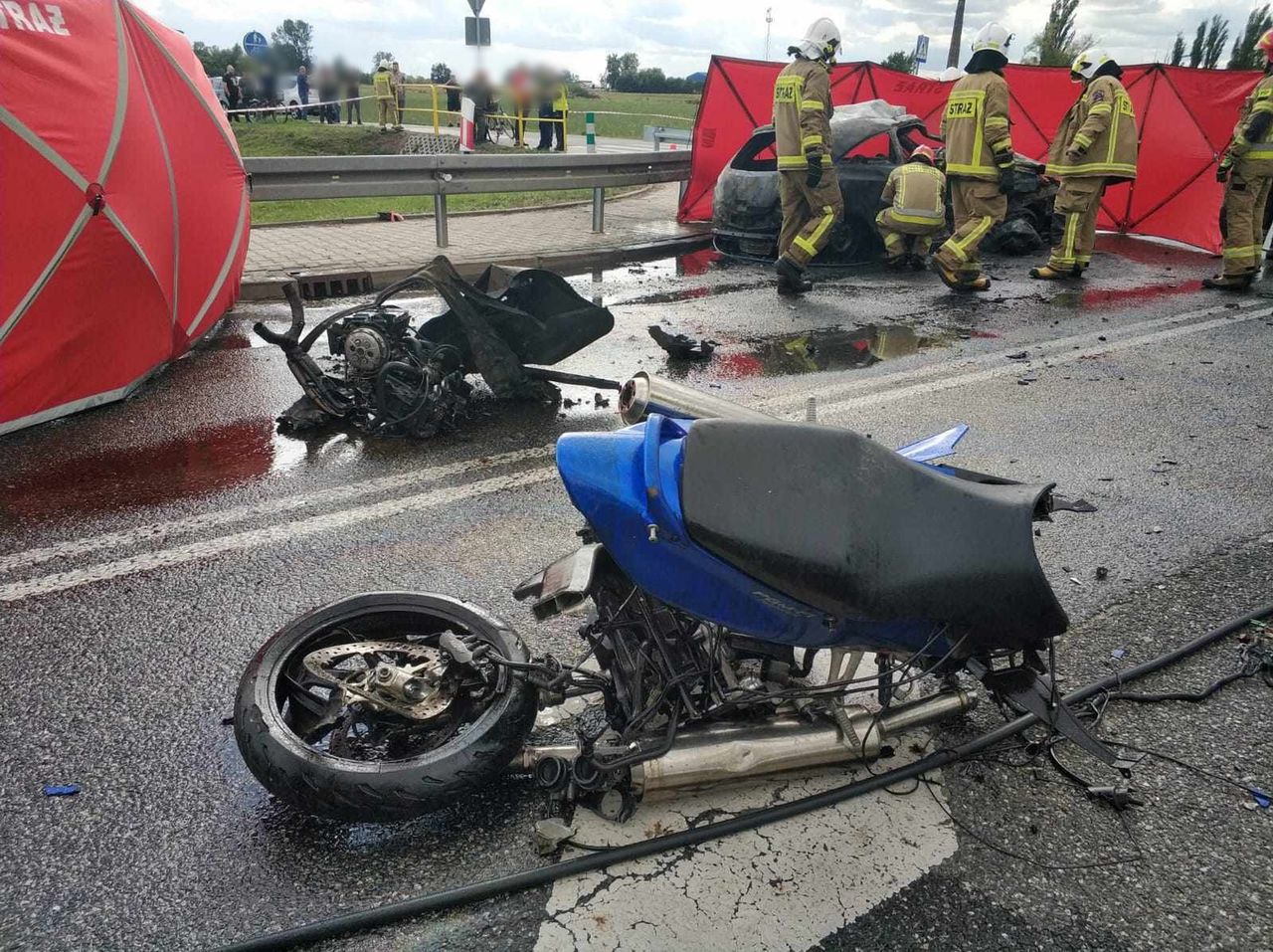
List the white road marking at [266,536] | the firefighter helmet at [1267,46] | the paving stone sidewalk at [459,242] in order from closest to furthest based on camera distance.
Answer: the white road marking at [266,536], the paving stone sidewalk at [459,242], the firefighter helmet at [1267,46]

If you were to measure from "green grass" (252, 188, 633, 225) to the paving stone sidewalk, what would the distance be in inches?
33.7

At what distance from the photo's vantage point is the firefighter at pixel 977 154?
8969 mm

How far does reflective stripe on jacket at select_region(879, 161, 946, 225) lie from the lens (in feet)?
30.4

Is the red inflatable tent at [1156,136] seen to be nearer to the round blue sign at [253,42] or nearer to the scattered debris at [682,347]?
the scattered debris at [682,347]

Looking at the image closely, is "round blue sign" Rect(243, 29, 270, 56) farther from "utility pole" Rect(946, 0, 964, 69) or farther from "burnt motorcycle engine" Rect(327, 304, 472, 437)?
"burnt motorcycle engine" Rect(327, 304, 472, 437)

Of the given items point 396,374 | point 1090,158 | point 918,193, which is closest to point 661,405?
point 396,374

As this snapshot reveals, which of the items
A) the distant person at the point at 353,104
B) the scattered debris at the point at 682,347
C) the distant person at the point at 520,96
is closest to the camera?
the scattered debris at the point at 682,347

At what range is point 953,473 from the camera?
→ 232cm

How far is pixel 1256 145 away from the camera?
30.3ft

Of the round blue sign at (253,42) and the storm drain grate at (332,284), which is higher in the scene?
the round blue sign at (253,42)

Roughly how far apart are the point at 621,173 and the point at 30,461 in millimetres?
8533

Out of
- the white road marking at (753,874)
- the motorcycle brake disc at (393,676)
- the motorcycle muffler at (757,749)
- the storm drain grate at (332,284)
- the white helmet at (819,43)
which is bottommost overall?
the white road marking at (753,874)

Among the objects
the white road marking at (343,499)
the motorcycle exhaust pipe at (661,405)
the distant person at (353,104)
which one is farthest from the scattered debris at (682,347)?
the distant person at (353,104)

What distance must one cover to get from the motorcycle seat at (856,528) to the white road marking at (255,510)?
2632 mm
